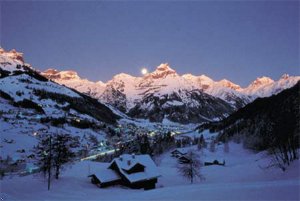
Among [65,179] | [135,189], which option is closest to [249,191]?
[135,189]

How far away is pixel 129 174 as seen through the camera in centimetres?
6962

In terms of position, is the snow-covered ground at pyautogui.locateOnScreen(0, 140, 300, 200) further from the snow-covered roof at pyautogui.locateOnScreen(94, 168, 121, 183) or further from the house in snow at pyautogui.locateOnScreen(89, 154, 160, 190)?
the snow-covered roof at pyautogui.locateOnScreen(94, 168, 121, 183)

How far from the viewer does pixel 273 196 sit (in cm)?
2455

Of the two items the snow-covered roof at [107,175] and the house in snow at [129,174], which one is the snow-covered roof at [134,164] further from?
the snow-covered roof at [107,175]

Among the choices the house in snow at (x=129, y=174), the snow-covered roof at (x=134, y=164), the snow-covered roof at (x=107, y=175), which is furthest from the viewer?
the snow-covered roof at (x=134, y=164)

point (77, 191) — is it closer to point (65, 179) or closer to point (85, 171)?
point (65, 179)

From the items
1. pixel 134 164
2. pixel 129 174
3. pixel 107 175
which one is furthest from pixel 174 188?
pixel 134 164

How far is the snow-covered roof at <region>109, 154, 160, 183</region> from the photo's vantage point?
69.1 metres

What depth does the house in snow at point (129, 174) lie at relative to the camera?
67.8m

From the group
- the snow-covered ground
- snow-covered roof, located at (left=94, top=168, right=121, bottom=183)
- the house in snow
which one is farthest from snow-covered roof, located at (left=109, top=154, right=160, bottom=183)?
the snow-covered ground

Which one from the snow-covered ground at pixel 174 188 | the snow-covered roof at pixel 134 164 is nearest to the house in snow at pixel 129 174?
the snow-covered roof at pixel 134 164

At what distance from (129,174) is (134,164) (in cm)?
302

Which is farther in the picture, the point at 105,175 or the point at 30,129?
the point at 30,129

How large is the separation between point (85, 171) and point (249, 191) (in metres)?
70.4
